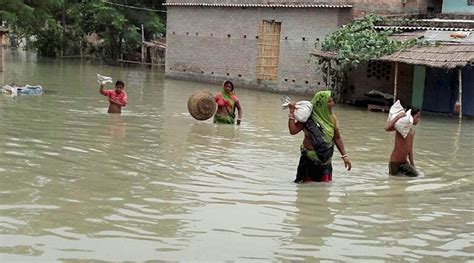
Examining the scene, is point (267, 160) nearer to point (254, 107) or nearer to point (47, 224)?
point (47, 224)

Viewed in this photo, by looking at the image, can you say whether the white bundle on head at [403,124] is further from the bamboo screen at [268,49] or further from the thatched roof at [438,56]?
the bamboo screen at [268,49]

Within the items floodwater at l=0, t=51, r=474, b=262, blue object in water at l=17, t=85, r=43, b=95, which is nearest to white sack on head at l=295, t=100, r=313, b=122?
floodwater at l=0, t=51, r=474, b=262

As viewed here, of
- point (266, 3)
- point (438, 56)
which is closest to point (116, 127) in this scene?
point (438, 56)

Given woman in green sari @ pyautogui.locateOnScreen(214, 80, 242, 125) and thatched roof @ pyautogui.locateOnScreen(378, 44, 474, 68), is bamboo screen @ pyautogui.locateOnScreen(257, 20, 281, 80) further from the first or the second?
woman in green sari @ pyautogui.locateOnScreen(214, 80, 242, 125)

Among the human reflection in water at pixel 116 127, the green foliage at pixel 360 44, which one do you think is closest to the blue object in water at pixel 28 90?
the human reflection in water at pixel 116 127

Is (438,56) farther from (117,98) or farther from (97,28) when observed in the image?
(97,28)

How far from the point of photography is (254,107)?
63.9 feet

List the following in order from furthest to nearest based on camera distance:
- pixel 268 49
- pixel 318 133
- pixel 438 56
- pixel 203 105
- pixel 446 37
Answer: pixel 268 49 → pixel 446 37 → pixel 438 56 → pixel 203 105 → pixel 318 133

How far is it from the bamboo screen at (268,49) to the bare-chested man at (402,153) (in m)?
16.7

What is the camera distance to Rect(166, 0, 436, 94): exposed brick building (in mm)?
23562

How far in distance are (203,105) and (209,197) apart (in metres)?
6.41

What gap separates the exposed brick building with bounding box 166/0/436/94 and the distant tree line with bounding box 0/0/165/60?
6.92m

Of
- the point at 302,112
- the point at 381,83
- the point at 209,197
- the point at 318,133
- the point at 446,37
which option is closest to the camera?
the point at 209,197

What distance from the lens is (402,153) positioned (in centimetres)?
904
